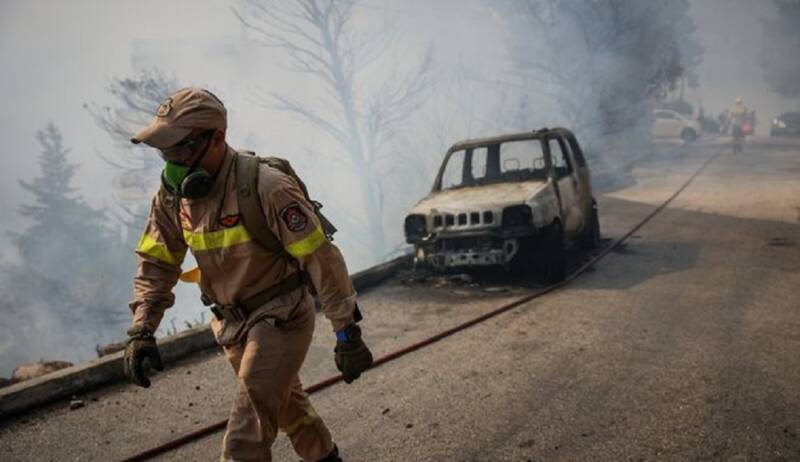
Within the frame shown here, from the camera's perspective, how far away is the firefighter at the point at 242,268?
7.61 feet

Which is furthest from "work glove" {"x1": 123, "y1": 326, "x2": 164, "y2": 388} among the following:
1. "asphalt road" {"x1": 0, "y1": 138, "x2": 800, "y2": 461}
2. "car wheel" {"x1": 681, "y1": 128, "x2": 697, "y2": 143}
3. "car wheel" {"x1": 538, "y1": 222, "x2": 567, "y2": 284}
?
"car wheel" {"x1": 681, "y1": 128, "x2": 697, "y2": 143}

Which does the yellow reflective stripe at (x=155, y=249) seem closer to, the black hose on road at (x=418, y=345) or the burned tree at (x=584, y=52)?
the black hose on road at (x=418, y=345)

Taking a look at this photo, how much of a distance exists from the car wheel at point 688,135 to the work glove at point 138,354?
3765 centimetres

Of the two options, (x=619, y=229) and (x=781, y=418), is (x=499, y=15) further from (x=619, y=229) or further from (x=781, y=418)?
(x=781, y=418)

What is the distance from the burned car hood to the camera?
23.2 feet

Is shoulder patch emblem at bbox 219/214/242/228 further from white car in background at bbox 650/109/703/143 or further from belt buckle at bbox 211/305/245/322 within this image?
white car in background at bbox 650/109/703/143

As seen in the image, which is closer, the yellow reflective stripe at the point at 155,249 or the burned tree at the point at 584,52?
the yellow reflective stripe at the point at 155,249

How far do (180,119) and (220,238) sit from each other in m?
0.48

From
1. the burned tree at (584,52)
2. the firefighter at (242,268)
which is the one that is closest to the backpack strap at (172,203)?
the firefighter at (242,268)

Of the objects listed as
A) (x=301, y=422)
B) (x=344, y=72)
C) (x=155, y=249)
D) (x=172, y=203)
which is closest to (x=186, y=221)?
(x=172, y=203)

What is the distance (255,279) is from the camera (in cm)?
246

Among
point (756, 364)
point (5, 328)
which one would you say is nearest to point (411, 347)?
point (756, 364)

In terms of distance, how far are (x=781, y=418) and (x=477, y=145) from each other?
215 inches

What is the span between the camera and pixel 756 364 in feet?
14.1
